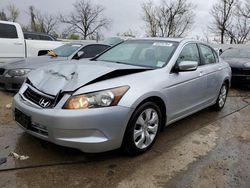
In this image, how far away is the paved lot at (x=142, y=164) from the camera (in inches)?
114

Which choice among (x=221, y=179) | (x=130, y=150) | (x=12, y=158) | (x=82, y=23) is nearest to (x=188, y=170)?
(x=221, y=179)

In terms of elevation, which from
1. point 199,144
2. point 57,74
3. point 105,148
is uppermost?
point 57,74

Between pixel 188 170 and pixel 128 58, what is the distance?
1927mm

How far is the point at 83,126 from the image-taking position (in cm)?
287

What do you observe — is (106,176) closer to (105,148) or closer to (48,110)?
(105,148)

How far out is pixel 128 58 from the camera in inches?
170

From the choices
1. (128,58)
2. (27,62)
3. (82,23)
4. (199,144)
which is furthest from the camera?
(82,23)

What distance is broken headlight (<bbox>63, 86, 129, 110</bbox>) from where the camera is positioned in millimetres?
2906

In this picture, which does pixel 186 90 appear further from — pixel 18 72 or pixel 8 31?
pixel 8 31

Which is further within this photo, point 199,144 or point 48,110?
point 199,144

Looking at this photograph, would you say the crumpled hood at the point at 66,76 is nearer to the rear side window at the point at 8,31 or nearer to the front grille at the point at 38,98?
the front grille at the point at 38,98

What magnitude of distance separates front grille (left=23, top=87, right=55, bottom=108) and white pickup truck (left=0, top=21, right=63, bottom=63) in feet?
16.4

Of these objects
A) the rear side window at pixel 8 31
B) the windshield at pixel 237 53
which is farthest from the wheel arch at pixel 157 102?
the windshield at pixel 237 53

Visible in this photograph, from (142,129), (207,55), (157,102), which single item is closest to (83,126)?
(142,129)
